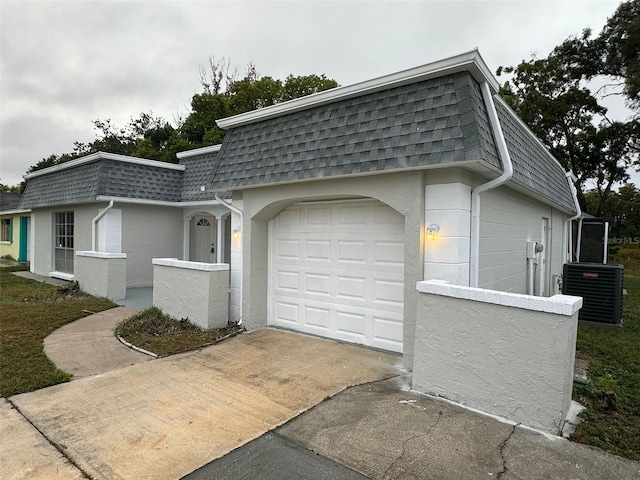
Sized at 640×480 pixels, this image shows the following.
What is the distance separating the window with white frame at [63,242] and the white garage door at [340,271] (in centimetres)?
920

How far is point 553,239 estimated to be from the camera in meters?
9.67

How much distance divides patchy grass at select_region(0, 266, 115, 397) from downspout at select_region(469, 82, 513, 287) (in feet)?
16.7

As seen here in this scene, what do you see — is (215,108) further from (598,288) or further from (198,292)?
(598,288)

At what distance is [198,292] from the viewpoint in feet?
21.5

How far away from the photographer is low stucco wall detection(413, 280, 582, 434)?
10.1 feet

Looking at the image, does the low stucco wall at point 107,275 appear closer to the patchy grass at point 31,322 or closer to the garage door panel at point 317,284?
the patchy grass at point 31,322

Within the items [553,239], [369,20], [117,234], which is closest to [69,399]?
[117,234]

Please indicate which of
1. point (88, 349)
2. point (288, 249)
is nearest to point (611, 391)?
point (288, 249)

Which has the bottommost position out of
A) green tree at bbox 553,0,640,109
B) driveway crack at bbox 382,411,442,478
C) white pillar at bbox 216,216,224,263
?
driveway crack at bbox 382,411,442,478

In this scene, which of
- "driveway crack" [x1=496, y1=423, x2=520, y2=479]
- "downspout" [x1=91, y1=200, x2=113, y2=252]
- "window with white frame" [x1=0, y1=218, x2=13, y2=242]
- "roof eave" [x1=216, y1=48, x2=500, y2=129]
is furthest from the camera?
"window with white frame" [x1=0, y1=218, x2=13, y2=242]

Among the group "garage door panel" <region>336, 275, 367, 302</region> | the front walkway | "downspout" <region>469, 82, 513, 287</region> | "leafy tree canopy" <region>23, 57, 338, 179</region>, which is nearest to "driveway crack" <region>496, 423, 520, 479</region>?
"downspout" <region>469, 82, 513, 287</region>

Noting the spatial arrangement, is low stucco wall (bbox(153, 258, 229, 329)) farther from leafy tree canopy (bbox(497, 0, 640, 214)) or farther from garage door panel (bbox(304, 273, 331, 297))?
leafy tree canopy (bbox(497, 0, 640, 214))

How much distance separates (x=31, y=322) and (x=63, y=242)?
6.69 metres

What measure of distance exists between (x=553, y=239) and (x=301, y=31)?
10.1 meters
